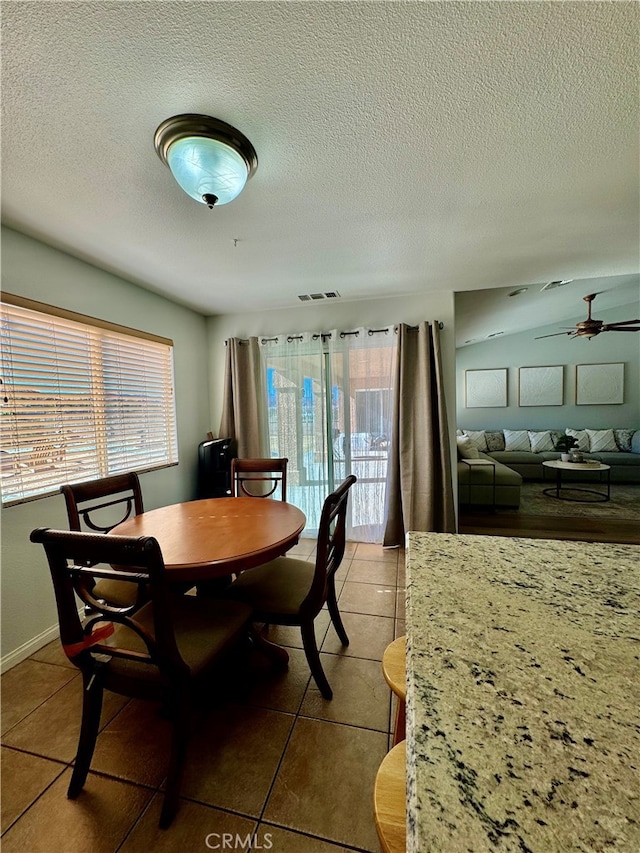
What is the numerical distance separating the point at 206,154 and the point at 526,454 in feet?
21.1

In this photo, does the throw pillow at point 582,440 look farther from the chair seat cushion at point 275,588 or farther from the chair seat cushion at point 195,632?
the chair seat cushion at point 195,632

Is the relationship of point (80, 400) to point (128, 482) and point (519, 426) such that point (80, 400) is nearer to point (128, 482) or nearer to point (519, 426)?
point (128, 482)

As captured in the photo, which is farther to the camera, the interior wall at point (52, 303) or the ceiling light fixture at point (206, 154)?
the interior wall at point (52, 303)

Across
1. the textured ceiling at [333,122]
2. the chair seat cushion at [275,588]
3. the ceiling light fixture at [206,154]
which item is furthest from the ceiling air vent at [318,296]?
Answer: the chair seat cushion at [275,588]

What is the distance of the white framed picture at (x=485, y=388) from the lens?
6.88 metres

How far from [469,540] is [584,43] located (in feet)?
4.70

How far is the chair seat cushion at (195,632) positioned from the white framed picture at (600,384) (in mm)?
7397

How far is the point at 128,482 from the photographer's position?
2.12m

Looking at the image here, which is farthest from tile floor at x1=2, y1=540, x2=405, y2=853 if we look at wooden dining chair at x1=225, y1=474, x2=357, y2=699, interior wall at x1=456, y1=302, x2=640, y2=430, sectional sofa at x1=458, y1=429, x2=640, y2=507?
interior wall at x1=456, y1=302, x2=640, y2=430

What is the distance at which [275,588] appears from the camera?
5.49 ft

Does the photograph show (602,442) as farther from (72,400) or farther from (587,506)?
(72,400)

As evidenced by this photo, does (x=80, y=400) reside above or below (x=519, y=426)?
above

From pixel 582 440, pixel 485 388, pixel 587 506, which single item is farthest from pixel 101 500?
pixel 582 440

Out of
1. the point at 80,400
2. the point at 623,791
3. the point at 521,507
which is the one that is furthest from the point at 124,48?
the point at 521,507
